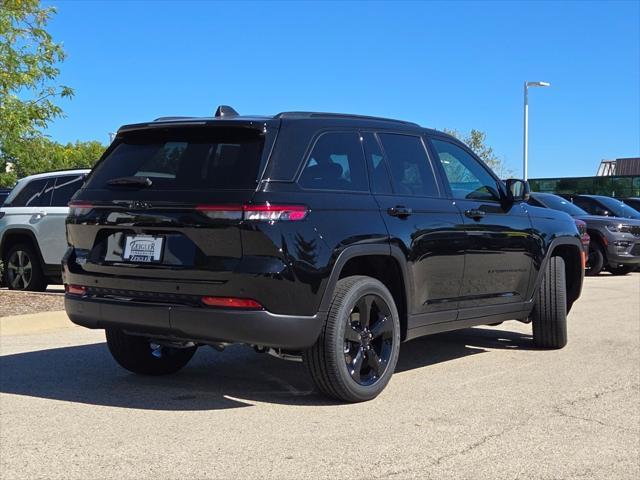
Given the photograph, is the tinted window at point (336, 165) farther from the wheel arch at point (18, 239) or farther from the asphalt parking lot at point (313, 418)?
the wheel arch at point (18, 239)

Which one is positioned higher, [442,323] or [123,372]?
[442,323]

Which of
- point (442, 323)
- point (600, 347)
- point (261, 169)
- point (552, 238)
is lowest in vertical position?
point (600, 347)

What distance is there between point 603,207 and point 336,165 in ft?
47.6

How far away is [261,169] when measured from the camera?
4.85m

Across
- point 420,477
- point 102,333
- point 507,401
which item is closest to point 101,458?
point 420,477

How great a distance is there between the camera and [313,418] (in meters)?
4.96

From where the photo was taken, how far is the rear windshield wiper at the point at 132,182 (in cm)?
516

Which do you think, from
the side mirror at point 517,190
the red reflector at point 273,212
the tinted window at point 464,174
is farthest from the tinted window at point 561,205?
the red reflector at point 273,212

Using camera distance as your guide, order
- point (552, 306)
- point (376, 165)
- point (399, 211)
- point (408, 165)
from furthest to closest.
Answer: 1. point (552, 306)
2. point (408, 165)
3. point (376, 165)
4. point (399, 211)

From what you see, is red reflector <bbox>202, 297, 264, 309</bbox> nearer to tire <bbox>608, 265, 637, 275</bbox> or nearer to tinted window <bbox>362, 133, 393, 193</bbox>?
tinted window <bbox>362, 133, 393, 193</bbox>

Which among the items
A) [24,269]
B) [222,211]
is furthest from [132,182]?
[24,269]

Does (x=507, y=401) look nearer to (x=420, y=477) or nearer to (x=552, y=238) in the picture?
(x=420, y=477)

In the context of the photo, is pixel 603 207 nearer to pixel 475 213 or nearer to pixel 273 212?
pixel 475 213

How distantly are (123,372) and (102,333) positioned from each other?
7.09ft
